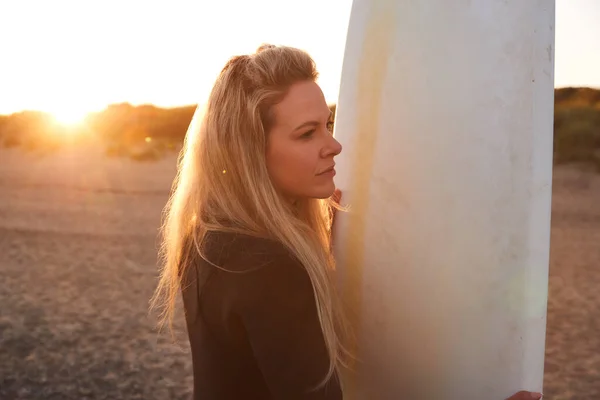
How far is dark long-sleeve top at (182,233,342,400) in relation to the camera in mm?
1501

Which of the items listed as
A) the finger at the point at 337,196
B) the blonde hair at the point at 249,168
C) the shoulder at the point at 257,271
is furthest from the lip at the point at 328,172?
the finger at the point at 337,196

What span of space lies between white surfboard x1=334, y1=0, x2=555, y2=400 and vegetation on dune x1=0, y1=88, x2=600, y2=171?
1530 centimetres

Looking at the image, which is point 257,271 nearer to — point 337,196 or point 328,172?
point 328,172

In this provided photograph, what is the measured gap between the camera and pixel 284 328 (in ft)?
4.92

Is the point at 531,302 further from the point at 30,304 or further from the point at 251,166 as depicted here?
the point at 30,304

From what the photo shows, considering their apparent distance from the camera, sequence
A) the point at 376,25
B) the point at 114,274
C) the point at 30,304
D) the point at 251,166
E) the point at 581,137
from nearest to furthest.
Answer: the point at 251,166 < the point at 376,25 < the point at 30,304 < the point at 114,274 < the point at 581,137

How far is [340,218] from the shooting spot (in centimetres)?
226

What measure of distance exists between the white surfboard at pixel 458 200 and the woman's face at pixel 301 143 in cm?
36

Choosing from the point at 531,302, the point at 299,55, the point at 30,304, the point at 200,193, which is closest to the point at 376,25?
the point at 299,55

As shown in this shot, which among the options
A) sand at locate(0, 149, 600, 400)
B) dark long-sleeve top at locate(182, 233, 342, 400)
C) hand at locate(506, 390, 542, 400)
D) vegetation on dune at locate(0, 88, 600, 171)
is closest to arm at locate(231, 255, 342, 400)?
dark long-sleeve top at locate(182, 233, 342, 400)

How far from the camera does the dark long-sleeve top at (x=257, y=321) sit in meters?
1.50

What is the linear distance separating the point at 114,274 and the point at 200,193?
6.55 metres

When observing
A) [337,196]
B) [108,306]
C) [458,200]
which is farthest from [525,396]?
[108,306]

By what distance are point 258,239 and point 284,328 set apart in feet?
0.72
